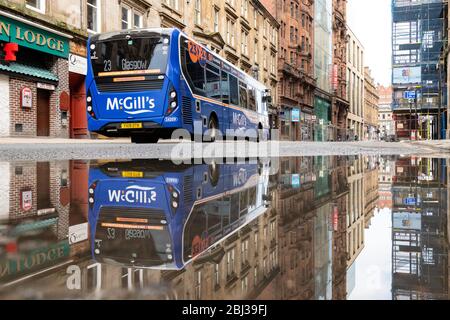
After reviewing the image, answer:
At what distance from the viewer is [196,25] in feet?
99.3

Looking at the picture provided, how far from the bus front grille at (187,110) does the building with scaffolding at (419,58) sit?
44.7 meters

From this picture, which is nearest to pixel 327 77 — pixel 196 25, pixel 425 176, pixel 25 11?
pixel 196 25

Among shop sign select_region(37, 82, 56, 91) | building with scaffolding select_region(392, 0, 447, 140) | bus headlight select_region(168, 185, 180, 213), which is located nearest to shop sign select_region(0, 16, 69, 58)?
shop sign select_region(37, 82, 56, 91)

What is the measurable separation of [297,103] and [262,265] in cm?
5513

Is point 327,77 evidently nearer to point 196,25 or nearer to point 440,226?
point 196,25

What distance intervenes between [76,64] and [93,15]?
254 centimetres

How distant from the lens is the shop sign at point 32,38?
52.6ft

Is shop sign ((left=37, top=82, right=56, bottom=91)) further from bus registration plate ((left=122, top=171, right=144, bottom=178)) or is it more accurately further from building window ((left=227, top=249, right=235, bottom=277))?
building window ((left=227, top=249, right=235, bottom=277))

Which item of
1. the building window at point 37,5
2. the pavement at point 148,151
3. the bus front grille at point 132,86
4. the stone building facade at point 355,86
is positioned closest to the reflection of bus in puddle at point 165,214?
the pavement at point 148,151

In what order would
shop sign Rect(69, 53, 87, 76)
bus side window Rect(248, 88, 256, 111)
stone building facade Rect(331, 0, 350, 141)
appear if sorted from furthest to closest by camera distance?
stone building facade Rect(331, 0, 350, 141) → shop sign Rect(69, 53, 87, 76) → bus side window Rect(248, 88, 256, 111)

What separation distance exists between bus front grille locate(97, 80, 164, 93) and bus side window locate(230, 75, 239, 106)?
5.39m

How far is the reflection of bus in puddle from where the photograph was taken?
63.6 inches
